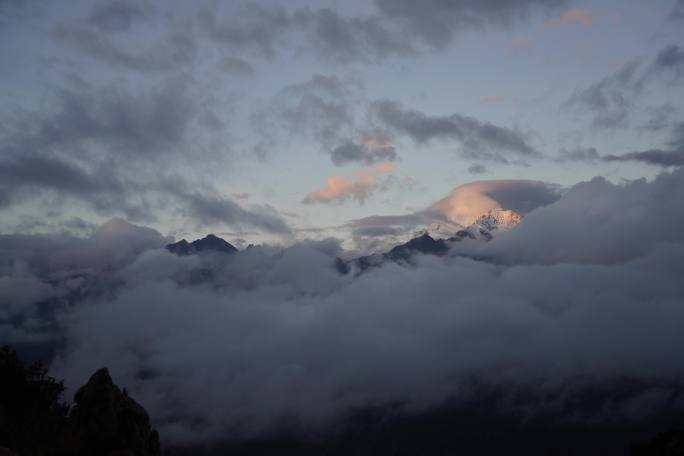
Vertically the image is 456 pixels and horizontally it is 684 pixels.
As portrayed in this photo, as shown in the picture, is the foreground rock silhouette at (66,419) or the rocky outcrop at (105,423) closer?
the foreground rock silhouette at (66,419)

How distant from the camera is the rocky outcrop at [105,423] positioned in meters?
83.7

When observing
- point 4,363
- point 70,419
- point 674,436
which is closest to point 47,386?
point 4,363

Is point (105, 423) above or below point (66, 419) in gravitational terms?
below

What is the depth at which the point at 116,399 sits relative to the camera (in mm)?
90875

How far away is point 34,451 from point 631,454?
463 feet

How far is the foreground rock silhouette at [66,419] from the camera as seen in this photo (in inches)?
3007

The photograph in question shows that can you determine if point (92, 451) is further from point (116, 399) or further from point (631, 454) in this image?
point (631, 454)

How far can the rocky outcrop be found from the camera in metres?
83.7

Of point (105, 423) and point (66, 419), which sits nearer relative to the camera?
point (105, 423)

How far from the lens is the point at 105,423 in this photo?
282ft

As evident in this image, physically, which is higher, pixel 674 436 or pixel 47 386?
pixel 47 386

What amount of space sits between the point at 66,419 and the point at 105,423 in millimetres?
6728

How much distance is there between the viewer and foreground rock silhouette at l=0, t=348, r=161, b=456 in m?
76.4

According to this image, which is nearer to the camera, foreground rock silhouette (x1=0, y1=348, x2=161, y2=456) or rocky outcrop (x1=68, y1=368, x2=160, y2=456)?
foreground rock silhouette (x1=0, y1=348, x2=161, y2=456)
